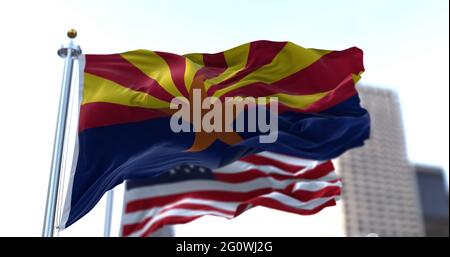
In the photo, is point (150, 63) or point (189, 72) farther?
A: point (150, 63)

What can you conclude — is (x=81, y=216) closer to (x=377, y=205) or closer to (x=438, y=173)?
(x=438, y=173)

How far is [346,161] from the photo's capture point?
195m

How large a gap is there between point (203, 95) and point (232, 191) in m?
4.57

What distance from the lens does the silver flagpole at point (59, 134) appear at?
8844 mm

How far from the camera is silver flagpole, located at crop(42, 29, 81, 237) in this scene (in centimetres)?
884

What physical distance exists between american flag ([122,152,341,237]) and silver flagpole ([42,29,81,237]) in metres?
4.98

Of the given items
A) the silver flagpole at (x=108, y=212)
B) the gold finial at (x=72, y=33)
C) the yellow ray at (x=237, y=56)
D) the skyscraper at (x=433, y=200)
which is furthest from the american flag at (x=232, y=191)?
the skyscraper at (x=433, y=200)

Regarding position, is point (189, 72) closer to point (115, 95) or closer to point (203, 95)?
point (203, 95)
